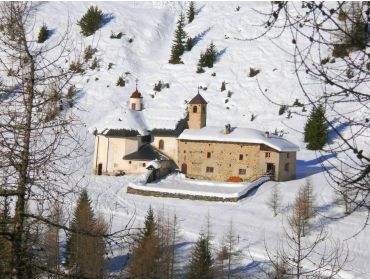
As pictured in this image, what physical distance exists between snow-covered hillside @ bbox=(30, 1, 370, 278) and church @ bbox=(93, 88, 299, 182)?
1.40 metres

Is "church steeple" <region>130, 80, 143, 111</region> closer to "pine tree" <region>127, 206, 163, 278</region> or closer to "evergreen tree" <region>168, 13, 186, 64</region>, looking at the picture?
"evergreen tree" <region>168, 13, 186, 64</region>

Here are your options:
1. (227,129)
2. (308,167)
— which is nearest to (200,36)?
(308,167)

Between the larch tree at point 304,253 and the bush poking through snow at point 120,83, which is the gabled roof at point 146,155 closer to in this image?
the larch tree at point 304,253

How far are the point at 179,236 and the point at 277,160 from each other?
12523 millimetres

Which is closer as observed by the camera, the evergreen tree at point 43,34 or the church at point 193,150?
the church at point 193,150

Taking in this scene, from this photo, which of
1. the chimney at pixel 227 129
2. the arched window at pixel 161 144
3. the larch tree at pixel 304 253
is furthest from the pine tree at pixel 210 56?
the larch tree at pixel 304 253

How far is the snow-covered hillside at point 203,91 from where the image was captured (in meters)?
26.0

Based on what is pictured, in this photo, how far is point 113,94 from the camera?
50.7 metres

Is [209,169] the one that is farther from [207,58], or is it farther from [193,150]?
[207,58]

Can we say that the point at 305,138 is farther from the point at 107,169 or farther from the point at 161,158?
the point at 107,169

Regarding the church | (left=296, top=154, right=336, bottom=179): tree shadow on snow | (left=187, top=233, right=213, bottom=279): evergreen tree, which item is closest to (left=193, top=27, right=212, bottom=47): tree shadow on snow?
the church

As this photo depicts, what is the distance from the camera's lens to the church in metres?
34.2

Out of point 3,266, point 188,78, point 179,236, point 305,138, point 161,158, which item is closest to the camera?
point 3,266

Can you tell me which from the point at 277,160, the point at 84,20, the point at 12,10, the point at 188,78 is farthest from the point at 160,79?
the point at 12,10
